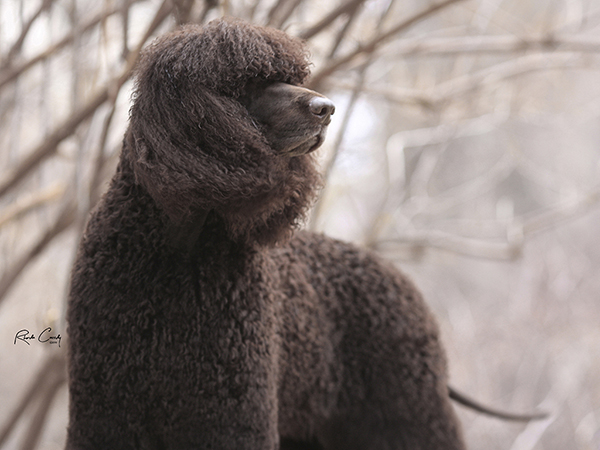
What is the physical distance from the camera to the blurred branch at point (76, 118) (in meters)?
1.71

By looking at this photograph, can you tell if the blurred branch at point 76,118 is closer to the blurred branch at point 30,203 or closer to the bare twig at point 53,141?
the bare twig at point 53,141

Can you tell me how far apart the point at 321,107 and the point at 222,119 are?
167mm

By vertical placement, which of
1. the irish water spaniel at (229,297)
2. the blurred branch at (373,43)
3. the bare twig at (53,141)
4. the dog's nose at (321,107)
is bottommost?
the irish water spaniel at (229,297)

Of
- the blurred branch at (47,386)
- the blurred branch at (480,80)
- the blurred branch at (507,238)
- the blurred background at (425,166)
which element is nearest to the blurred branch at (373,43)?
the blurred background at (425,166)

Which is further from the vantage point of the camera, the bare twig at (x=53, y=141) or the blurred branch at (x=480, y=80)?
the blurred branch at (x=480, y=80)

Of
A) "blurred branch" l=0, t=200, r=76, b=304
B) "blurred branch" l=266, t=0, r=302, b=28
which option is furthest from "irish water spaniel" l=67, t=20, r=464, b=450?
"blurred branch" l=0, t=200, r=76, b=304

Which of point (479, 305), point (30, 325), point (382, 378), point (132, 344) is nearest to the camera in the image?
point (132, 344)

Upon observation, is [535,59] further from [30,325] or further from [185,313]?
[30,325]

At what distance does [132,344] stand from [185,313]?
4.6 inches

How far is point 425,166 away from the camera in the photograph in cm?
459

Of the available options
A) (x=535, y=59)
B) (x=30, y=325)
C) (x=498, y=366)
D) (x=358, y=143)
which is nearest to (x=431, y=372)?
(x=358, y=143)

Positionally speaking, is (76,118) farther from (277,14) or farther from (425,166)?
(425,166)

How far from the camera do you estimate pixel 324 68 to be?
2084mm

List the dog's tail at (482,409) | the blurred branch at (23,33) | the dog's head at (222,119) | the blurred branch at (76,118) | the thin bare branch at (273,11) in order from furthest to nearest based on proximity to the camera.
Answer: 1. the blurred branch at (23,33)
2. the thin bare branch at (273,11)
3. the blurred branch at (76,118)
4. the dog's tail at (482,409)
5. the dog's head at (222,119)
